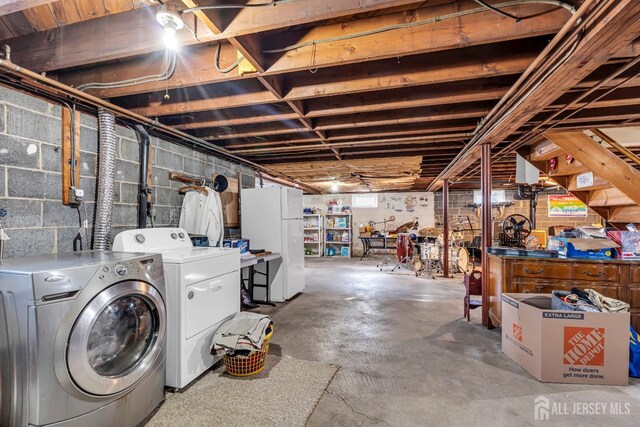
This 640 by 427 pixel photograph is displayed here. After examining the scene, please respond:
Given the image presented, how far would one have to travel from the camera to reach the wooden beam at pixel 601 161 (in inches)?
113

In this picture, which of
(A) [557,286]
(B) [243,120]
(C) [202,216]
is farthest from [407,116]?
(C) [202,216]

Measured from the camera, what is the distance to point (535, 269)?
9.16 feet

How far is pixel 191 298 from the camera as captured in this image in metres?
2.03

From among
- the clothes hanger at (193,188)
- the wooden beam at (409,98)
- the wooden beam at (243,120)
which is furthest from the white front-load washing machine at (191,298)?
the wooden beam at (409,98)

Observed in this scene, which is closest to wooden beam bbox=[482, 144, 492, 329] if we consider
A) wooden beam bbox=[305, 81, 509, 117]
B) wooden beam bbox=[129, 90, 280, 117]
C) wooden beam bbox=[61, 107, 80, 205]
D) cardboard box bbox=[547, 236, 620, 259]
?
cardboard box bbox=[547, 236, 620, 259]

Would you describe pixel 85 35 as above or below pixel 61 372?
above

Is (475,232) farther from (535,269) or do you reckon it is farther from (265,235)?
(265,235)

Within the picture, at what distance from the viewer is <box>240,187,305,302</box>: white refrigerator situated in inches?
163

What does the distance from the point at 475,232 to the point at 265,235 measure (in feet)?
22.9

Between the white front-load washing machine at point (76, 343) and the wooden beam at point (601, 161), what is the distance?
4086 mm

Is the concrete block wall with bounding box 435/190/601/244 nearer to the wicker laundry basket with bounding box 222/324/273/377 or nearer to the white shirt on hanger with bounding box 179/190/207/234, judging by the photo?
the white shirt on hanger with bounding box 179/190/207/234

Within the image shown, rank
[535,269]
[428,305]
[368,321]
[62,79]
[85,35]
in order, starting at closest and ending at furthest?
[85,35], [62,79], [535,269], [368,321], [428,305]

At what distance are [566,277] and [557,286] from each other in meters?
0.11

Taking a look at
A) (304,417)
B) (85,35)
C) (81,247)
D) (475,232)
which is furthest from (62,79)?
(475,232)
